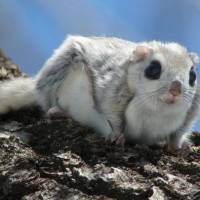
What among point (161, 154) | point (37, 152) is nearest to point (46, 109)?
point (37, 152)

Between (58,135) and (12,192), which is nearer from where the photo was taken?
(12,192)

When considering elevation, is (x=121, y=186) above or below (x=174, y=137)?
below

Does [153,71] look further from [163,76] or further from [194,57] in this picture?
[194,57]

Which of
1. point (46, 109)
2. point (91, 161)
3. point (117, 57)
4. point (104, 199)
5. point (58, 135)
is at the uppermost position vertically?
point (117, 57)

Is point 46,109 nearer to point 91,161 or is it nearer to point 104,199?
point 91,161

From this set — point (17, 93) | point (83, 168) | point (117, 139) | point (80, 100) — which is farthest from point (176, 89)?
point (17, 93)

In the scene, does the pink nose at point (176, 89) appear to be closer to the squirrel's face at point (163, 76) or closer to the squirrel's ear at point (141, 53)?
the squirrel's face at point (163, 76)

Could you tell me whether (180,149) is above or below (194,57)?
below
